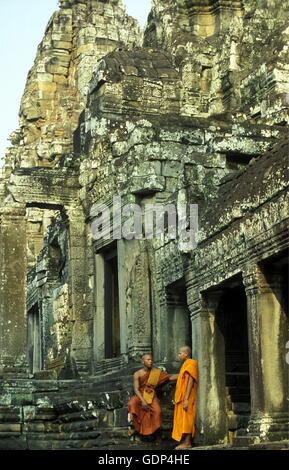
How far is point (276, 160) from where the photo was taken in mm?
15641

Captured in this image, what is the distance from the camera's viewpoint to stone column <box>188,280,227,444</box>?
17.5m

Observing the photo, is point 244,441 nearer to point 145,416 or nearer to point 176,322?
point 145,416

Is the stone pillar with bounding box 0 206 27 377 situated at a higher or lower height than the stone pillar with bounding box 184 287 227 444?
higher

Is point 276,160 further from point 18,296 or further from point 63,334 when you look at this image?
point 63,334

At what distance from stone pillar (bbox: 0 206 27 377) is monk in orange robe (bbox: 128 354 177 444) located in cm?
483

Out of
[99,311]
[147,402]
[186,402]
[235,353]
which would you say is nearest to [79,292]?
[99,311]

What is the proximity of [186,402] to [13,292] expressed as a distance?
666 centimetres

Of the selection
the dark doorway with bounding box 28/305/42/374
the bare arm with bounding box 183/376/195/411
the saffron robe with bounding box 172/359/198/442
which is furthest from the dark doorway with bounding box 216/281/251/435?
the dark doorway with bounding box 28/305/42/374

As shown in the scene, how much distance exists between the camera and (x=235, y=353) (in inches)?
771

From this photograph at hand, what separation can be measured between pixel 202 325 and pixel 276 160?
11.6 feet

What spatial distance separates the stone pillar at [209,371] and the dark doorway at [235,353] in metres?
0.12

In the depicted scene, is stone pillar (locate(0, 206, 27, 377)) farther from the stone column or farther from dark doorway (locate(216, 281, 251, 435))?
the stone column

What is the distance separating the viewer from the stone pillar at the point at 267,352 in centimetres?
1529

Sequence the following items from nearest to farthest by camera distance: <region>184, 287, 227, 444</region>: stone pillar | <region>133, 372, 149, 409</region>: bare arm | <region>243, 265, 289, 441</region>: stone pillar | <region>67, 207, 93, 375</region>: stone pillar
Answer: <region>243, 265, 289, 441</region>: stone pillar → <region>133, 372, 149, 409</region>: bare arm → <region>184, 287, 227, 444</region>: stone pillar → <region>67, 207, 93, 375</region>: stone pillar
